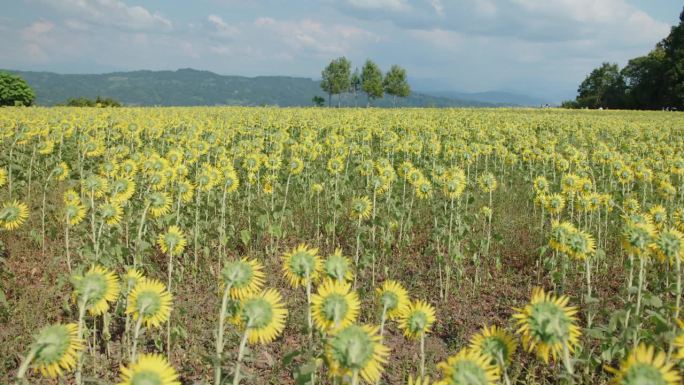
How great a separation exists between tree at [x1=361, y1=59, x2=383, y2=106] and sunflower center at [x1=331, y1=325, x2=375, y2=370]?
93.3 metres

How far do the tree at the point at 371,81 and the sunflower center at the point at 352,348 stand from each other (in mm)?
93299

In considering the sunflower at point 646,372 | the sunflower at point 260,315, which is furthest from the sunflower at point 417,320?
the sunflower at point 646,372

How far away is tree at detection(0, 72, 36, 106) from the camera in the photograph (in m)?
51.9

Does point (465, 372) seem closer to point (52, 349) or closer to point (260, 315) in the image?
point (260, 315)

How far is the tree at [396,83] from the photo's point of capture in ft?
317

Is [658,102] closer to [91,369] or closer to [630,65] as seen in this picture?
[630,65]

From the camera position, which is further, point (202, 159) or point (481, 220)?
point (202, 159)

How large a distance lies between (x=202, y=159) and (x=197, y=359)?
8.13 m

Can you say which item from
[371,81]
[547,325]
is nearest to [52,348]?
[547,325]

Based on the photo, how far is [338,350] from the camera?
170 cm

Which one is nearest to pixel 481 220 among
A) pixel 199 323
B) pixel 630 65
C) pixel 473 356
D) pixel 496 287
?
pixel 496 287

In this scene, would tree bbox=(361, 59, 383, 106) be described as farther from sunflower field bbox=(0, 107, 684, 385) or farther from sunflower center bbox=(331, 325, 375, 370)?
sunflower center bbox=(331, 325, 375, 370)

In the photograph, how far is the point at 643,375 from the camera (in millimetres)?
1439

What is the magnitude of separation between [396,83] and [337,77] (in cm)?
1191
